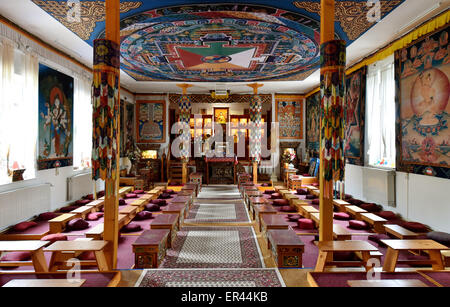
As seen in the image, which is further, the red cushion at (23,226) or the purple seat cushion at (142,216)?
the purple seat cushion at (142,216)

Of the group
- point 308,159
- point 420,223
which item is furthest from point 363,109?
point 308,159

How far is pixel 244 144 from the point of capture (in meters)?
15.1

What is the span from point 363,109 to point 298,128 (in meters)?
6.06

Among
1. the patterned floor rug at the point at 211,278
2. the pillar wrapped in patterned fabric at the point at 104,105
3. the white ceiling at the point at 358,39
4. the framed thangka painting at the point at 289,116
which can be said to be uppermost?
the white ceiling at the point at 358,39

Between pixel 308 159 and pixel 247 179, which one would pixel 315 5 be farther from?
pixel 308 159

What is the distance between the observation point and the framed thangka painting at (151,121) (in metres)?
14.3

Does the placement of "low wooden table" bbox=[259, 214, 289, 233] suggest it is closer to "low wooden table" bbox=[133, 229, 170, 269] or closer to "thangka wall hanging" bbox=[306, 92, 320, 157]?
"low wooden table" bbox=[133, 229, 170, 269]

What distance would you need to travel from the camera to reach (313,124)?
12883mm

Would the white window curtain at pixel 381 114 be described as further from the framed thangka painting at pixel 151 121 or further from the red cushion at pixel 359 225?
the framed thangka painting at pixel 151 121

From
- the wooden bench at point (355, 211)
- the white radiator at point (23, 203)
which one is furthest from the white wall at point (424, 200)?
the white radiator at point (23, 203)

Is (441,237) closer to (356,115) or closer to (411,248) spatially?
(411,248)

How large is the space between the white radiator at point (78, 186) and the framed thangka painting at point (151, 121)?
556cm

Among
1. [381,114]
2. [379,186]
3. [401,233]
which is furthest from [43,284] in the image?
[381,114]

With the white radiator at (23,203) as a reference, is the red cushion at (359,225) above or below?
below
